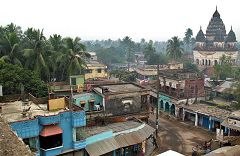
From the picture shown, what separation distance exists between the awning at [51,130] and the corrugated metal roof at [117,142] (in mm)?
3392

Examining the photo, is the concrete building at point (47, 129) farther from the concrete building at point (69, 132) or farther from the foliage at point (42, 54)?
the foliage at point (42, 54)

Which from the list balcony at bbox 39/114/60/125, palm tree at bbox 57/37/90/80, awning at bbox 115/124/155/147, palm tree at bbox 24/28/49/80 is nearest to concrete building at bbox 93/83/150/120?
awning at bbox 115/124/155/147

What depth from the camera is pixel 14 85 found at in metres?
30.1

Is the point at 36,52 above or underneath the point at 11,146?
above

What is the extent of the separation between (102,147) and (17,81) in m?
12.5

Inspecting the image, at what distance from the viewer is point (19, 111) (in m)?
24.1

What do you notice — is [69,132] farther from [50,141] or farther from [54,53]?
[54,53]

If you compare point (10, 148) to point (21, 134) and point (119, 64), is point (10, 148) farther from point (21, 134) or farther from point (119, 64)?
point (119, 64)

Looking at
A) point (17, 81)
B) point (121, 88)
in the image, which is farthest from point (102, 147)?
point (17, 81)

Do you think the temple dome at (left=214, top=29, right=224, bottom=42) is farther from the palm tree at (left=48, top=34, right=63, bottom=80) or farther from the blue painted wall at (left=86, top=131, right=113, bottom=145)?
Result: the blue painted wall at (left=86, top=131, right=113, bottom=145)

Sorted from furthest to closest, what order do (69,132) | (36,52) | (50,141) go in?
(36,52)
(69,132)
(50,141)

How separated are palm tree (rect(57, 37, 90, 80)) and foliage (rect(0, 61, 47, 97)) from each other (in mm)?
7183

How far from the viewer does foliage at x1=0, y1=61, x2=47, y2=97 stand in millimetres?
29719

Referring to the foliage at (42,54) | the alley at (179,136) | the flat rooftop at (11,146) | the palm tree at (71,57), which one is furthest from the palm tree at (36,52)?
the flat rooftop at (11,146)
